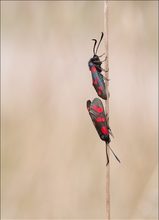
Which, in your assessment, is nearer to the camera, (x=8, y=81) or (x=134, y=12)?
(x=134, y=12)

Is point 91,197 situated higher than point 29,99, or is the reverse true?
point 29,99

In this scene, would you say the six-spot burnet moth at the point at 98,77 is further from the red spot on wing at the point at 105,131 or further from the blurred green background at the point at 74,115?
the blurred green background at the point at 74,115

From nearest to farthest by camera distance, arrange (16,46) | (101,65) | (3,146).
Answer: (101,65) → (3,146) → (16,46)

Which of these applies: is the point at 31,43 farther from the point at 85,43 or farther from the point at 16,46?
the point at 85,43

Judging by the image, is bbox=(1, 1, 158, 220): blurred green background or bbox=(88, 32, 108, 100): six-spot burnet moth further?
bbox=(1, 1, 158, 220): blurred green background

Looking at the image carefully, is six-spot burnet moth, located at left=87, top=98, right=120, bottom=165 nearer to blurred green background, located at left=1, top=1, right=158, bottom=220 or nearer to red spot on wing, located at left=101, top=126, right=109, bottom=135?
red spot on wing, located at left=101, top=126, right=109, bottom=135

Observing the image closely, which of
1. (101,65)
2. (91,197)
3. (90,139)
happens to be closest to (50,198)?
(91,197)

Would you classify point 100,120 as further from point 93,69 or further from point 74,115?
point 74,115

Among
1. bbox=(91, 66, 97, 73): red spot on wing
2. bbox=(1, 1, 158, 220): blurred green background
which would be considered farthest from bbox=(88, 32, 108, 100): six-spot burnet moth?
bbox=(1, 1, 158, 220): blurred green background
